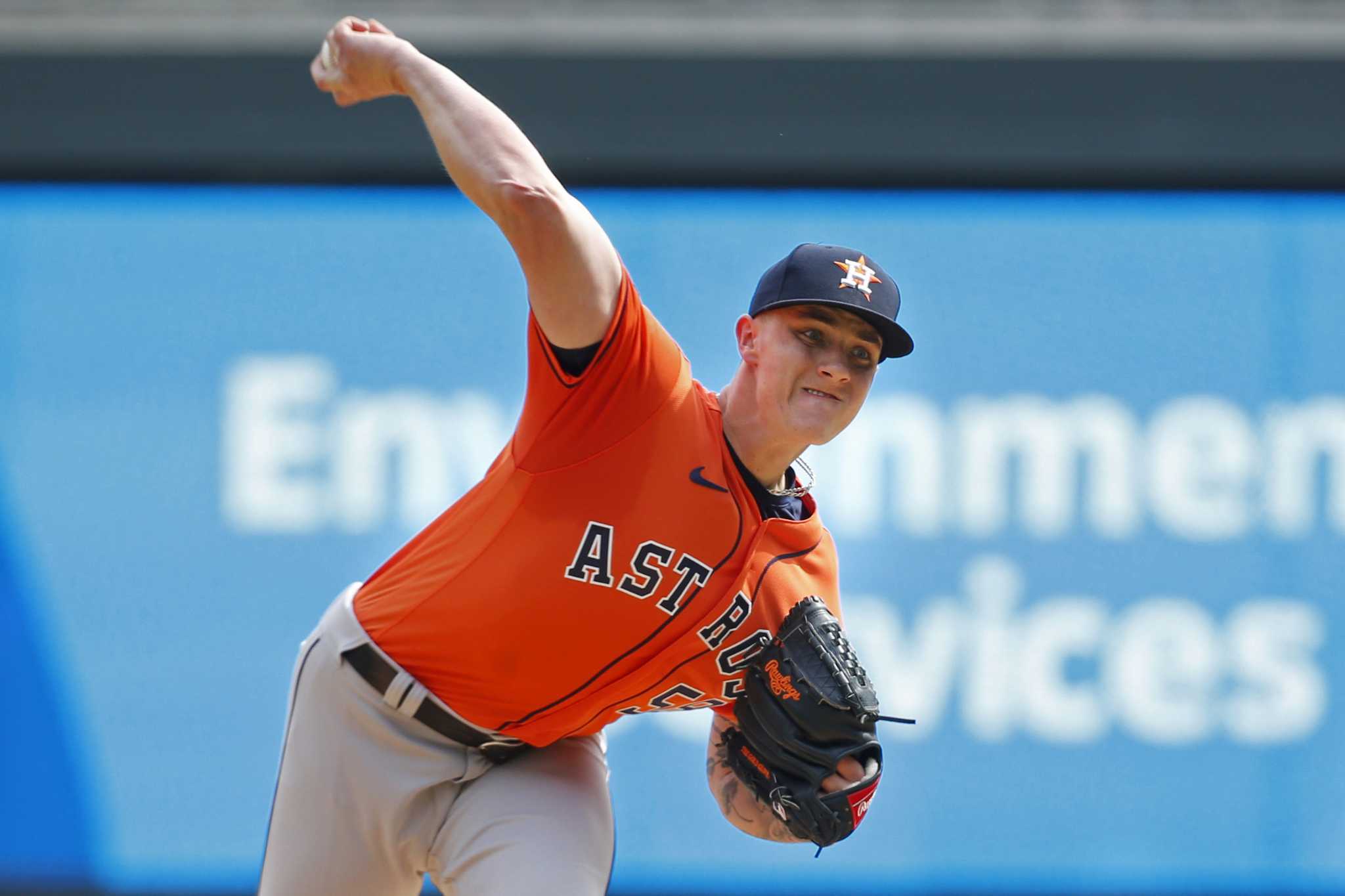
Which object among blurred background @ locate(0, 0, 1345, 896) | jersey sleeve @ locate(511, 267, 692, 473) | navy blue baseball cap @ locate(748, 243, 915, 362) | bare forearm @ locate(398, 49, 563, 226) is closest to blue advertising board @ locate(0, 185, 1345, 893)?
blurred background @ locate(0, 0, 1345, 896)

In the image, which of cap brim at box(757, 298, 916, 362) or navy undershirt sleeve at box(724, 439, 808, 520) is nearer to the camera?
cap brim at box(757, 298, 916, 362)

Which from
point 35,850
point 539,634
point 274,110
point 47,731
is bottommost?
point 35,850

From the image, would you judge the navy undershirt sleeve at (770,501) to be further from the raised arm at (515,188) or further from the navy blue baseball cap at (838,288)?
the raised arm at (515,188)

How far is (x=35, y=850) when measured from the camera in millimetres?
5117

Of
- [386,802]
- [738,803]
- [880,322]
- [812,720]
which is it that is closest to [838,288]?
[880,322]

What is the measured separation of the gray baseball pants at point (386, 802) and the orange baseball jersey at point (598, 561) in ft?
0.33

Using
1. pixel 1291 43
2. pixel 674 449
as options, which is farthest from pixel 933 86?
pixel 674 449

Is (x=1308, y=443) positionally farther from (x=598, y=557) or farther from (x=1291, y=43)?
(x=598, y=557)

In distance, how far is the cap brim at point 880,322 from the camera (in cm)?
239

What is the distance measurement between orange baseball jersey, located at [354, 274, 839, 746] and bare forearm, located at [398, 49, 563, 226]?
253mm

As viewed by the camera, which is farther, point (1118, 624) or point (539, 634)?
point (1118, 624)

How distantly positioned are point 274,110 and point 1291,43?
379cm

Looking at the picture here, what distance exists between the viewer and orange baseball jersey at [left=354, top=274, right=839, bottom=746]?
2.34 meters

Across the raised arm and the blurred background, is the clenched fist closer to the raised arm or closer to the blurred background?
the raised arm
